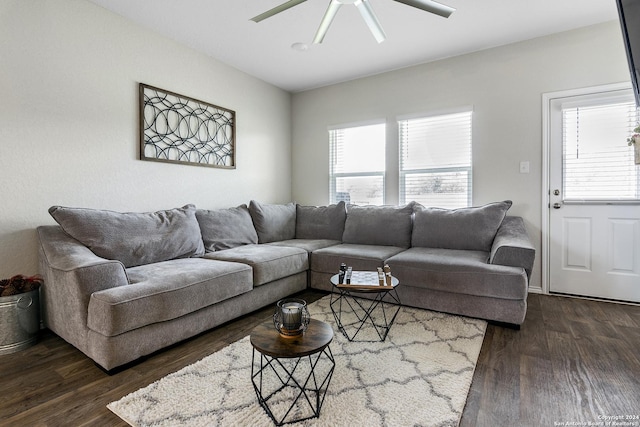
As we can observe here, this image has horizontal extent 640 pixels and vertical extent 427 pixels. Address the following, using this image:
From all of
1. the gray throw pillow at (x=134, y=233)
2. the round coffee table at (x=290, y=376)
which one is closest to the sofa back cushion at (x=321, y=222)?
the gray throw pillow at (x=134, y=233)

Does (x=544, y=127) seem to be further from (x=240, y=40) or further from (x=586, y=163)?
(x=240, y=40)

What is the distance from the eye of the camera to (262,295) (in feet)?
9.00

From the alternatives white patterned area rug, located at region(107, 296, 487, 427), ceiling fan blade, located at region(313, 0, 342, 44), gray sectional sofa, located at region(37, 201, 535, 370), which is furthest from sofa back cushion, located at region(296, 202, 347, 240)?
ceiling fan blade, located at region(313, 0, 342, 44)

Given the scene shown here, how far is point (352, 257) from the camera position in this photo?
3020 mm

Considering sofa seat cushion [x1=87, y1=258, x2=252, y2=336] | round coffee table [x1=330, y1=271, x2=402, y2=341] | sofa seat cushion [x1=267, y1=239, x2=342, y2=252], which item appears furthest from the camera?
sofa seat cushion [x1=267, y1=239, x2=342, y2=252]

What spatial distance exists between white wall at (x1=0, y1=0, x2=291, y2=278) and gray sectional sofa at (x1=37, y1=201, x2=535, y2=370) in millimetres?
330

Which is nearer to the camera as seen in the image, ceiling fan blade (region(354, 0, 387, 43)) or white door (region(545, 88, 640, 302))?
ceiling fan blade (region(354, 0, 387, 43))

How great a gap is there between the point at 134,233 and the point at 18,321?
839 millimetres

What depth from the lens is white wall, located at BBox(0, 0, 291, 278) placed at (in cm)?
225

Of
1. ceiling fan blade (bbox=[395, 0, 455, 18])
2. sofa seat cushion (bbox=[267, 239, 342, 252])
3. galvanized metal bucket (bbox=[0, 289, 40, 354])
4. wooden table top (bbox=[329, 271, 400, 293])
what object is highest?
ceiling fan blade (bbox=[395, 0, 455, 18])

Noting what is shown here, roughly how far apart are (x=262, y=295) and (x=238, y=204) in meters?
1.60

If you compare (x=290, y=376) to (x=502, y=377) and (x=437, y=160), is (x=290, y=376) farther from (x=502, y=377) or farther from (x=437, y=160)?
(x=437, y=160)

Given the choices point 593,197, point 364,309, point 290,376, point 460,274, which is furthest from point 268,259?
point 593,197

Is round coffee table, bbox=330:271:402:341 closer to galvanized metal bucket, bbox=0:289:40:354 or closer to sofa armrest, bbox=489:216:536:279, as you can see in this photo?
sofa armrest, bbox=489:216:536:279
